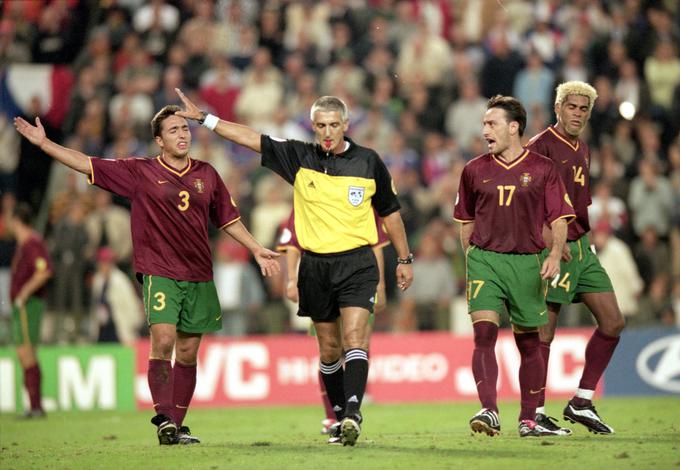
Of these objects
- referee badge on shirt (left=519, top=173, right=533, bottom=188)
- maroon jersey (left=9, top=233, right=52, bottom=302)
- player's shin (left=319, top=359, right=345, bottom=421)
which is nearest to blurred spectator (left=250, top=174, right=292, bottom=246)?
maroon jersey (left=9, top=233, right=52, bottom=302)

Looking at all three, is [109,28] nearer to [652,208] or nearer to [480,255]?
[652,208]

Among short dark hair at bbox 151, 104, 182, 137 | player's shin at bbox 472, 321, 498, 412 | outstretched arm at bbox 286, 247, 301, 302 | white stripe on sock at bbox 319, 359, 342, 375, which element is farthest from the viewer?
outstretched arm at bbox 286, 247, 301, 302

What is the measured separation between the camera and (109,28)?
23.5m

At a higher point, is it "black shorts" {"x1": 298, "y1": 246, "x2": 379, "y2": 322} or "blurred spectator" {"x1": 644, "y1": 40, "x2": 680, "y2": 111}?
"blurred spectator" {"x1": 644, "y1": 40, "x2": 680, "y2": 111}

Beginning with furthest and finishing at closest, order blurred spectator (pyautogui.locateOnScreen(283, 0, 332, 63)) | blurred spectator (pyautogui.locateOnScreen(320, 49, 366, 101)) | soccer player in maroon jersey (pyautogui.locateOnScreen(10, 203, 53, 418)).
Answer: blurred spectator (pyautogui.locateOnScreen(283, 0, 332, 63))
blurred spectator (pyautogui.locateOnScreen(320, 49, 366, 101))
soccer player in maroon jersey (pyautogui.locateOnScreen(10, 203, 53, 418))

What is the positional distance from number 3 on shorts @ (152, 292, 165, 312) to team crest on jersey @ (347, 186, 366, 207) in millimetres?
1693

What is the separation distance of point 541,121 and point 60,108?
8.34m

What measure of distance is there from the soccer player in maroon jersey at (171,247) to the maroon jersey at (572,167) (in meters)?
2.48

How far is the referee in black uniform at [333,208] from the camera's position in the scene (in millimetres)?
10117

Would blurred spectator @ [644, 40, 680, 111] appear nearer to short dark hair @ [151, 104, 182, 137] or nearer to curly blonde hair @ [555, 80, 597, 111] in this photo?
curly blonde hair @ [555, 80, 597, 111]

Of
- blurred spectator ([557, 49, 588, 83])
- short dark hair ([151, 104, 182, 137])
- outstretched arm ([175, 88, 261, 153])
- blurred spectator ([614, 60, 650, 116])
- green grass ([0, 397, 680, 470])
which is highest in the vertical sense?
blurred spectator ([557, 49, 588, 83])

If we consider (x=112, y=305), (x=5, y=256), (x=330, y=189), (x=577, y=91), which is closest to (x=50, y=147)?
(x=330, y=189)

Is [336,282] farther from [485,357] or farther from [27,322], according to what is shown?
[27,322]

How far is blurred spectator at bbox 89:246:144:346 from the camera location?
1923 cm
